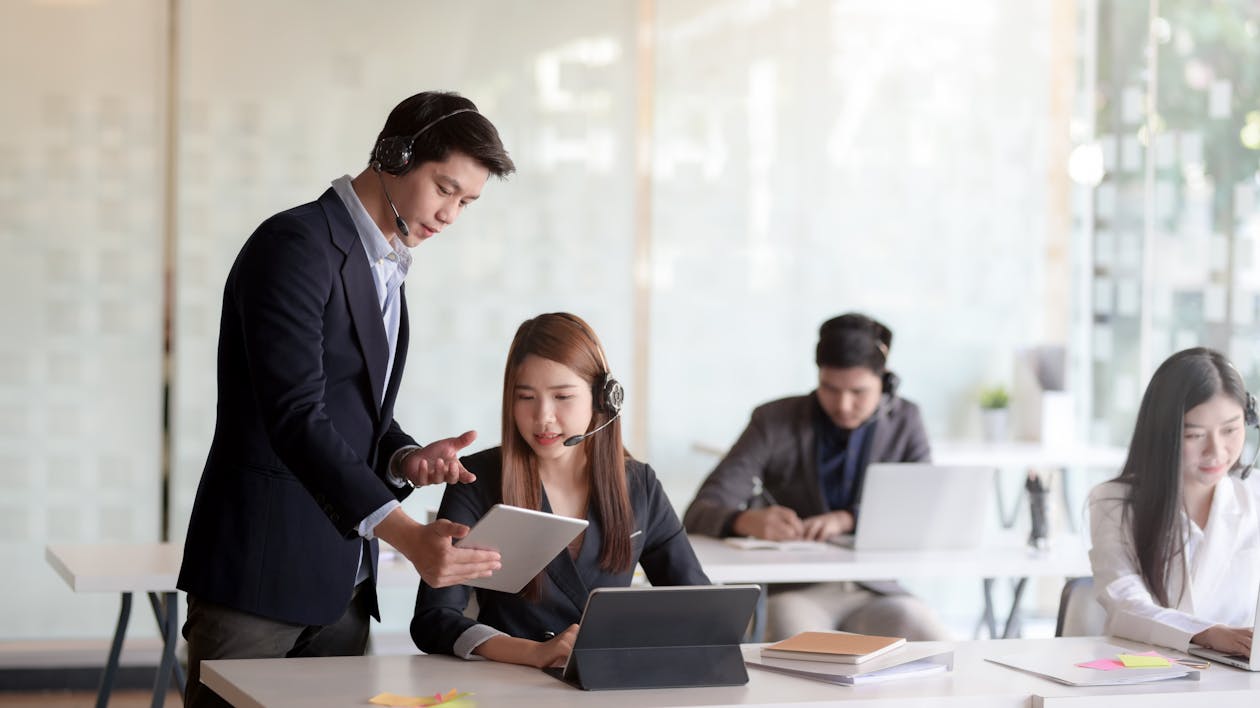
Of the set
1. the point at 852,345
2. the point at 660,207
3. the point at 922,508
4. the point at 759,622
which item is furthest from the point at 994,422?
the point at 759,622

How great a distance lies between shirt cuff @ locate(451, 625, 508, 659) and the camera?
7.73ft

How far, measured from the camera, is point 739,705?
2.05 meters

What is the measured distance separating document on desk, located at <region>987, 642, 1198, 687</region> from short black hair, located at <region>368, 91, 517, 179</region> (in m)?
1.18

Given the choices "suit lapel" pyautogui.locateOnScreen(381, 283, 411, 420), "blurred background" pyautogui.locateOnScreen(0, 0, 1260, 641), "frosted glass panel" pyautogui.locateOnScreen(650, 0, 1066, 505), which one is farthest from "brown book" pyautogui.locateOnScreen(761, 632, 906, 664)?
"frosted glass panel" pyautogui.locateOnScreen(650, 0, 1066, 505)

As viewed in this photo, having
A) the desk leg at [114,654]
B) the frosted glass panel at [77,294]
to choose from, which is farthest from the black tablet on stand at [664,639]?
the frosted glass panel at [77,294]

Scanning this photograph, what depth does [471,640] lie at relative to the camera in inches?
93.0

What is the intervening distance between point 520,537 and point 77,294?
132 inches

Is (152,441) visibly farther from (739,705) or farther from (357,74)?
(739,705)

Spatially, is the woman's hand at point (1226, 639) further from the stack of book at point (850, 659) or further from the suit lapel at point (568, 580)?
the suit lapel at point (568, 580)

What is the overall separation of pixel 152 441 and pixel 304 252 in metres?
3.17

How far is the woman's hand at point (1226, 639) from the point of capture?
8.25ft

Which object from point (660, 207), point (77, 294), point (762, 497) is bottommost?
point (762, 497)

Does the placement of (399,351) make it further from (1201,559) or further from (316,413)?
(1201,559)

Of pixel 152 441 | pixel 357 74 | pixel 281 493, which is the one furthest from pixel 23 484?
pixel 281 493
